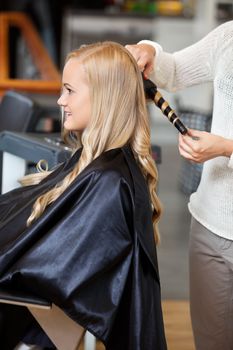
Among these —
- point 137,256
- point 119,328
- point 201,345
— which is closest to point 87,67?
point 137,256

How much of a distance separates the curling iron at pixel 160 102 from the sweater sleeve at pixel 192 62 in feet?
0.34

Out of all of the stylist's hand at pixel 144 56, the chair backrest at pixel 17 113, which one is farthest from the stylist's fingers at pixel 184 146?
the chair backrest at pixel 17 113

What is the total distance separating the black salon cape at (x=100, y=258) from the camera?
5.53ft

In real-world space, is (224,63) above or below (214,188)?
above

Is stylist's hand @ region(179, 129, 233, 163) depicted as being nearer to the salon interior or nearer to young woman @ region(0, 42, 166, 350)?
young woman @ region(0, 42, 166, 350)

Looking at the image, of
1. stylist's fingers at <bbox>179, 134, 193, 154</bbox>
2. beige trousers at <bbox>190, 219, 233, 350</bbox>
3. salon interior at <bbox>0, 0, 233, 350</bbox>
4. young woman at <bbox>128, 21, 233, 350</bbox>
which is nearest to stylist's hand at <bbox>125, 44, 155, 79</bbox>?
young woman at <bbox>128, 21, 233, 350</bbox>

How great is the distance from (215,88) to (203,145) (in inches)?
9.3

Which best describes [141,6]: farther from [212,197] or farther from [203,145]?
[203,145]

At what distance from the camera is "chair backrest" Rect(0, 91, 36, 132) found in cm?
305

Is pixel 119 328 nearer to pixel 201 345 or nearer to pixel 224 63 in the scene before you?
pixel 201 345

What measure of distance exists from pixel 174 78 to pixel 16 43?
15.0ft

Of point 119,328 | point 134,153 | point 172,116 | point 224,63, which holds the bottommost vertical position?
point 119,328

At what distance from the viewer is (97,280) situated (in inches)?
67.3

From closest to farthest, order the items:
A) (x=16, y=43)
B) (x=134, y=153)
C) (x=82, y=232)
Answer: (x=82, y=232)
(x=134, y=153)
(x=16, y=43)
